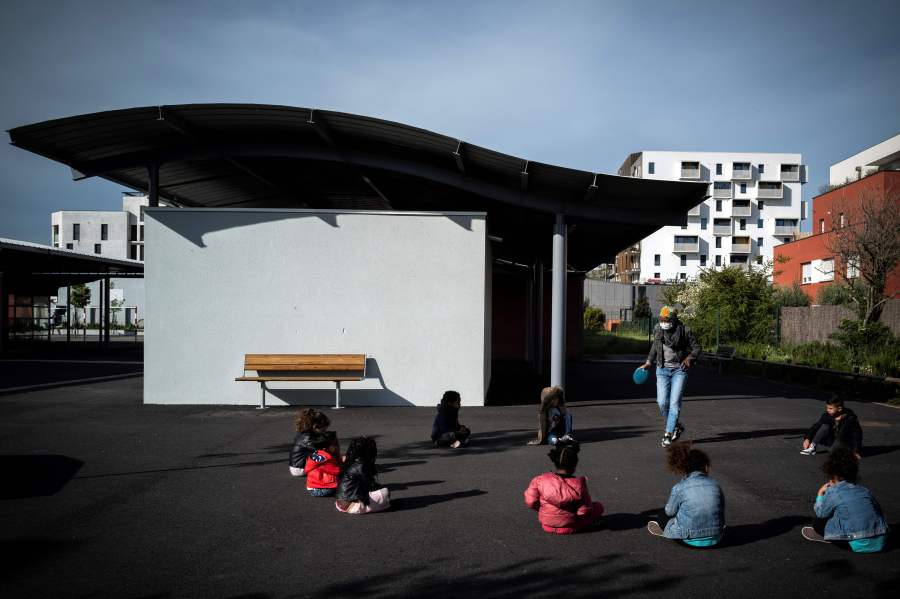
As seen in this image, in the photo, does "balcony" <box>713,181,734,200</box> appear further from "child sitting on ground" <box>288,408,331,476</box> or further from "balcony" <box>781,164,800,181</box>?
"child sitting on ground" <box>288,408,331,476</box>

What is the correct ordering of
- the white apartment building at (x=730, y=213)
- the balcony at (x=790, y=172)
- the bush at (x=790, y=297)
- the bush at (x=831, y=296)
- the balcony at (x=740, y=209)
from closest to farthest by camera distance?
the bush at (x=831, y=296)
the bush at (x=790, y=297)
the white apartment building at (x=730, y=213)
the balcony at (x=740, y=209)
the balcony at (x=790, y=172)

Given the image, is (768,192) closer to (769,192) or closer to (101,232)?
(769,192)

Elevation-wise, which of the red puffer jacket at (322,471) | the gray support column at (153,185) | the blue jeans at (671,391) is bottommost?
the red puffer jacket at (322,471)

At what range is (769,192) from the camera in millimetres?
76750

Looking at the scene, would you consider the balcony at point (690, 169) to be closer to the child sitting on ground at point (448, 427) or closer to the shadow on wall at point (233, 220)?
the shadow on wall at point (233, 220)

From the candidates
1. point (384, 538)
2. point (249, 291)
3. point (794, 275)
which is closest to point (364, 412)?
point (249, 291)

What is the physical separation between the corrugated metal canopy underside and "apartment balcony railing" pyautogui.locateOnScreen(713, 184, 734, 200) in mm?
68219

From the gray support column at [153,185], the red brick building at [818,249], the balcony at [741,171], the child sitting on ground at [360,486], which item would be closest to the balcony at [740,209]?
the balcony at [741,171]

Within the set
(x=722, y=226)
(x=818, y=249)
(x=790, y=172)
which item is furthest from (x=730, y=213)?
(x=818, y=249)

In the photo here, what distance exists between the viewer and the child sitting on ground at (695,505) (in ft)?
14.8

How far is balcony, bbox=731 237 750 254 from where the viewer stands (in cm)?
7669

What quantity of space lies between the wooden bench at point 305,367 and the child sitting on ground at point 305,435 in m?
4.28

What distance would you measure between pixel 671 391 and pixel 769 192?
78553 mm

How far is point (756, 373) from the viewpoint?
18.9 metres
